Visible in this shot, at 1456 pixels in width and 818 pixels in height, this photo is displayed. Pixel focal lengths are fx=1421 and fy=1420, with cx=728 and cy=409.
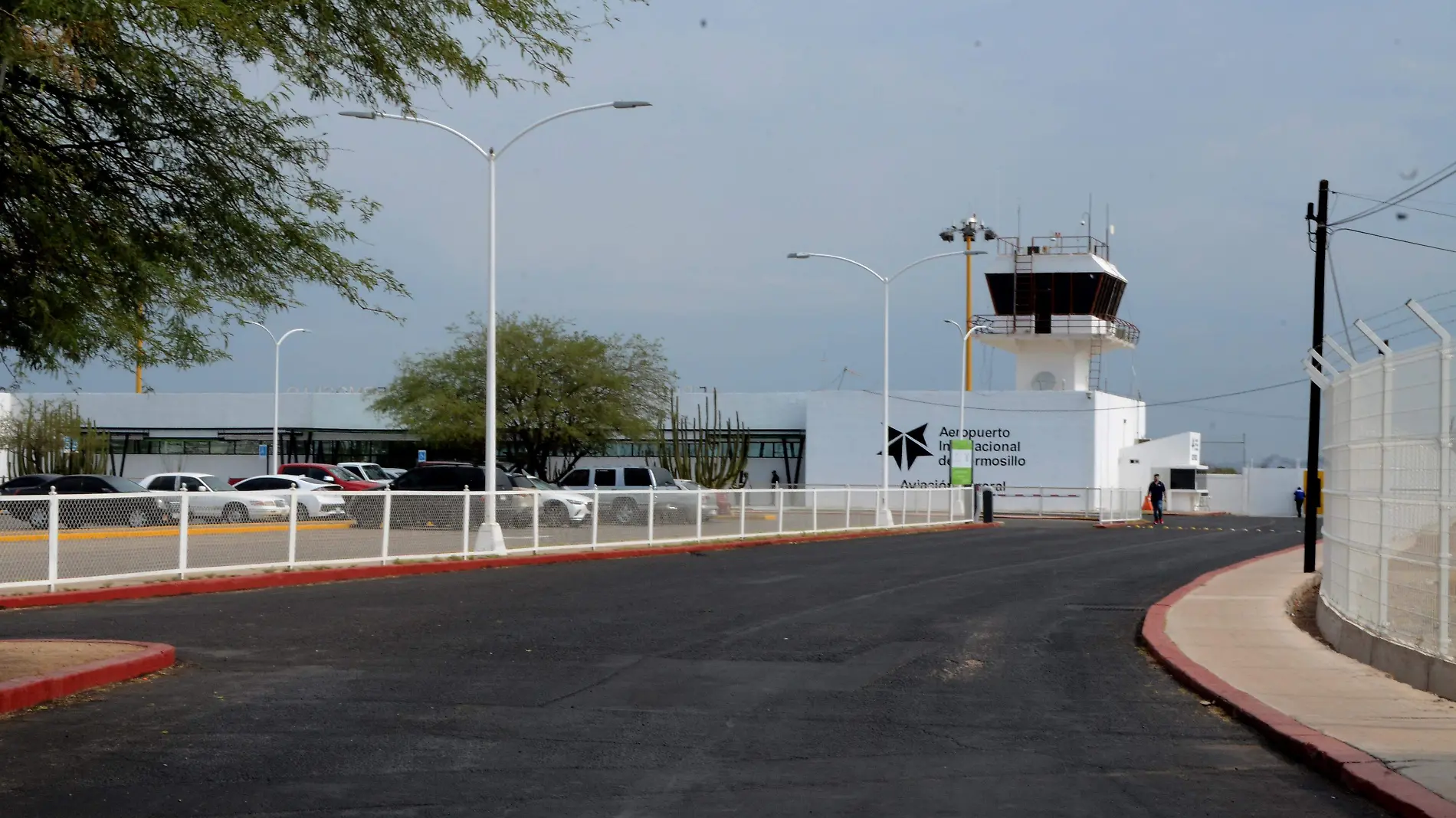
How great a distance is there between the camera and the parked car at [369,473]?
5366 centimetres

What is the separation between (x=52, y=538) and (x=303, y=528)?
436 centimetres

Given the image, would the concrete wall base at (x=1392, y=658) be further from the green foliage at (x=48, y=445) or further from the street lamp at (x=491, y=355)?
the green foliage at (x=48, y=445)

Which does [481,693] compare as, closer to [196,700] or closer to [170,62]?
[196,700]

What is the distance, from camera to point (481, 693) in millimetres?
10453

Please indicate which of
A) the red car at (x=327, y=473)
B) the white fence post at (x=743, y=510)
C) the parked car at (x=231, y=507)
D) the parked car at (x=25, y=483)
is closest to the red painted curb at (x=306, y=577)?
the parked car at (x=231, y=507)

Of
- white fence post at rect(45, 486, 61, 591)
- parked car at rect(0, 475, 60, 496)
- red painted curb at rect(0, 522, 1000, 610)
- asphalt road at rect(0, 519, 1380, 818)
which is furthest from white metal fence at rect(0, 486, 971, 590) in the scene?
parked car at rect(0, 475, 60, 496)

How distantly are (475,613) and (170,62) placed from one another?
27.1 ft

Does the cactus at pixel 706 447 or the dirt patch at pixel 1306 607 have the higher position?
the cactus at pixel 706 447

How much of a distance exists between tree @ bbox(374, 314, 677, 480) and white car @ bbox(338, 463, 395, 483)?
5169mm

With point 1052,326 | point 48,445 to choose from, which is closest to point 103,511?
point 48,445

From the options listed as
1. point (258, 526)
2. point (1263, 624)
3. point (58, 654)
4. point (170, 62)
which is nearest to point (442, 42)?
point (170, 62)

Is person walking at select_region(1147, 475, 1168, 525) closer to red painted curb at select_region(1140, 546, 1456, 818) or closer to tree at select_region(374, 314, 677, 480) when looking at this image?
tree at select_region(374, 314, 677, 480)

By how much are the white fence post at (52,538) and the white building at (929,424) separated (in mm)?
48156

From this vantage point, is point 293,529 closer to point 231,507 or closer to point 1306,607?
point 231,507
